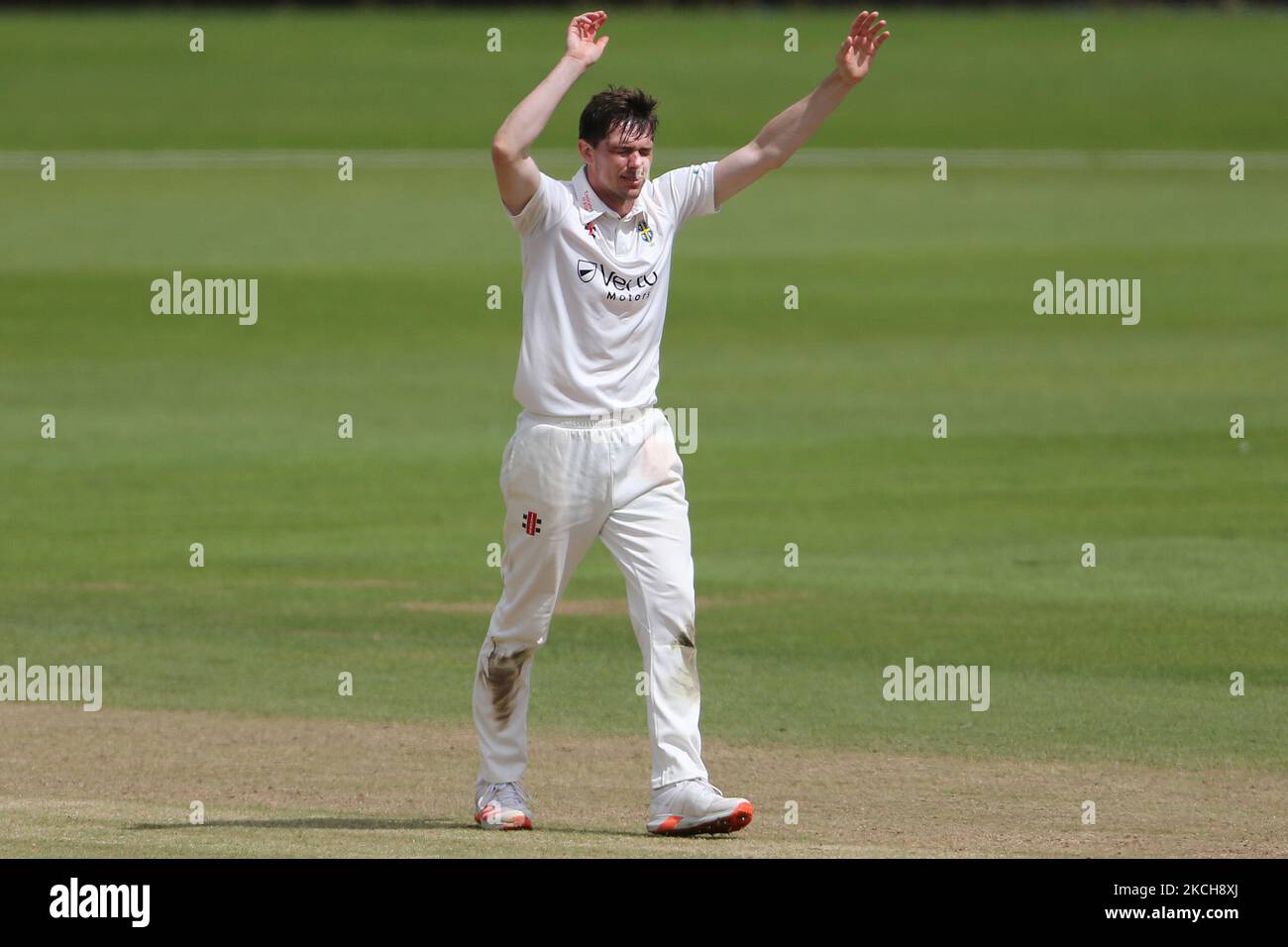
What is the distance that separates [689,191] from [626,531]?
1.43m

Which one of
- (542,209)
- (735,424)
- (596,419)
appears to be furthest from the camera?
(735,424)

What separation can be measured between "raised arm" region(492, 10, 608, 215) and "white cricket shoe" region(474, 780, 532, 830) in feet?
7.65

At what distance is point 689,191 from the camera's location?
354 inches

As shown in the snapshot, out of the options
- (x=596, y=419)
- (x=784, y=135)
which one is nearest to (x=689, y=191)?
(x=784, y=135)

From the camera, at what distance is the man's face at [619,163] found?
8578 millimetres

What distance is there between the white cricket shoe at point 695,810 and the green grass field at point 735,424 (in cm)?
125

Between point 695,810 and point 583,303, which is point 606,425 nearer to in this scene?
point 583,303

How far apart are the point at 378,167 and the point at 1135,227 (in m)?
16.9

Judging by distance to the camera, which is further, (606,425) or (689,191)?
(689,191)

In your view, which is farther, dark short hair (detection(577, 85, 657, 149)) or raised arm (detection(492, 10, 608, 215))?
dark short hair (detection(577, 85, 657, 149))

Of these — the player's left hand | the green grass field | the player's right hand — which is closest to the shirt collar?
the player's right hand

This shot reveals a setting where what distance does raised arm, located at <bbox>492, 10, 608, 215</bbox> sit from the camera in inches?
326

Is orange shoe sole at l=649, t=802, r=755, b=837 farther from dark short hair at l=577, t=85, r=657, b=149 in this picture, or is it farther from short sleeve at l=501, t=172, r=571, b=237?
dark short hair at l=577, t=85, r=657, b=149
